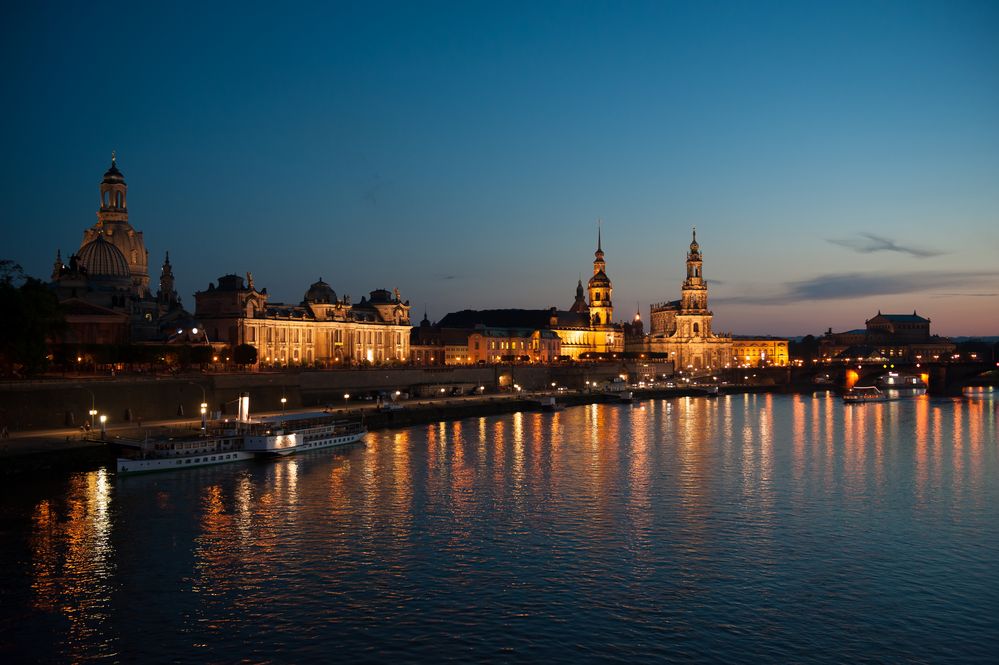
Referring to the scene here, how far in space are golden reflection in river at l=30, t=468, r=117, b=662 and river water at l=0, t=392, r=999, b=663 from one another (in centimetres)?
10

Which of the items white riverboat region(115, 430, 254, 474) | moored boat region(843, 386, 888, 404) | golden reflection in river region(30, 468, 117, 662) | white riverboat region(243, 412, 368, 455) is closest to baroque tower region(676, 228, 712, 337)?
moored boat region(843, 386, 888, 404)

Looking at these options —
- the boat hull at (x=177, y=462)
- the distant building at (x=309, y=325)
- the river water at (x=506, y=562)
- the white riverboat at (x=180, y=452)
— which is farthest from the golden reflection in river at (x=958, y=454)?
the distant building at (x=309, y=325)

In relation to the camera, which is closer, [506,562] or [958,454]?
[506,562]

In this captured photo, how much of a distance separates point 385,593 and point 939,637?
15263mm

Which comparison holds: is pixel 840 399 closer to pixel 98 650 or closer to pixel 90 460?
pixel 90 460

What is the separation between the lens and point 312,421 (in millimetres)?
65812

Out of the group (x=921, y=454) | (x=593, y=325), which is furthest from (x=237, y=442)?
(x=593, y=325)

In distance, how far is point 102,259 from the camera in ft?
335

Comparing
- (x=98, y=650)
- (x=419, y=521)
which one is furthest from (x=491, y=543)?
(x=98, y=650)

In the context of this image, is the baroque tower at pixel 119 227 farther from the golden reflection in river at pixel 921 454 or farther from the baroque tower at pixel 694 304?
the baroque tower at pixel 694 304

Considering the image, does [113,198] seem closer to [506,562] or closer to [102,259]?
[102,259]

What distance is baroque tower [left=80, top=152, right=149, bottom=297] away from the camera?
113m

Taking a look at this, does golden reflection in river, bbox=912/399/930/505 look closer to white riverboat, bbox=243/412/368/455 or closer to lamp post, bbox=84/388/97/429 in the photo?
white riverboat, bbox=243/412/368/455

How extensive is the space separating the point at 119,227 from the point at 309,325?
1086 inches
